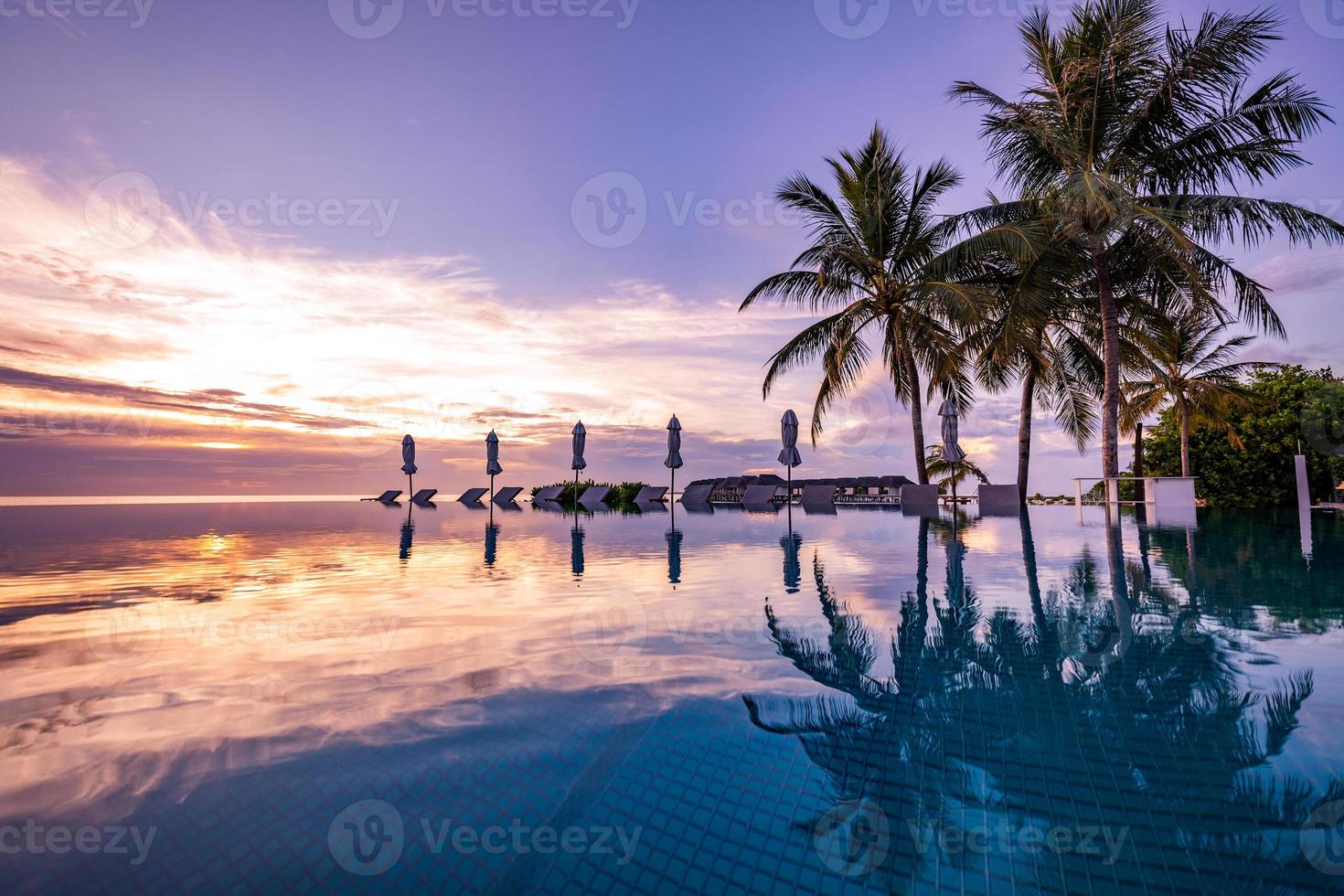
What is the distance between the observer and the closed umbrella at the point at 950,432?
17469 millimetres

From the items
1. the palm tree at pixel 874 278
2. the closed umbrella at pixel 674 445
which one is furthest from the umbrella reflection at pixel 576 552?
the closed umbrella at pixel 674 445

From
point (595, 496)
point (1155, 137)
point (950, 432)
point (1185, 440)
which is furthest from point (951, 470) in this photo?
point (595, 496)

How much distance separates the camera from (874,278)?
624 inches

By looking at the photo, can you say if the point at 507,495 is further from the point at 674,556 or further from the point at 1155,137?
the point at 1155,137

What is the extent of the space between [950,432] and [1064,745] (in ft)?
55.2

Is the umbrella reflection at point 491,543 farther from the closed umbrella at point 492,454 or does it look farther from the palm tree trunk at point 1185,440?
the palm tree trunk at point 1185,440

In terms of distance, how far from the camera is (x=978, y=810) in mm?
1838

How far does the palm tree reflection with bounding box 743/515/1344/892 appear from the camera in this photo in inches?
63.6

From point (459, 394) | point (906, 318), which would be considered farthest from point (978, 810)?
point (459, 394)

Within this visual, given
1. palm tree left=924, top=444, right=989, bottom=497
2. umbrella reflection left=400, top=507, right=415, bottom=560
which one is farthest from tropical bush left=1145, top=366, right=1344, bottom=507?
umbrella reflection left=400, top=507, right=415, bottom=560

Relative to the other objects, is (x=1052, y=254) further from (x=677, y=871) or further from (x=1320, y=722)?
(x=677, y=871)

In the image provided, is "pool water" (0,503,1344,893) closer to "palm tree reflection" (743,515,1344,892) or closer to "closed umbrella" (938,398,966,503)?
"palm tree reflection" (743,515,1344,892)

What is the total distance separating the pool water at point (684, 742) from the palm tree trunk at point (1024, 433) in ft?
42.1

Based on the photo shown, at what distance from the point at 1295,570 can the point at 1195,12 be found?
452 inches
